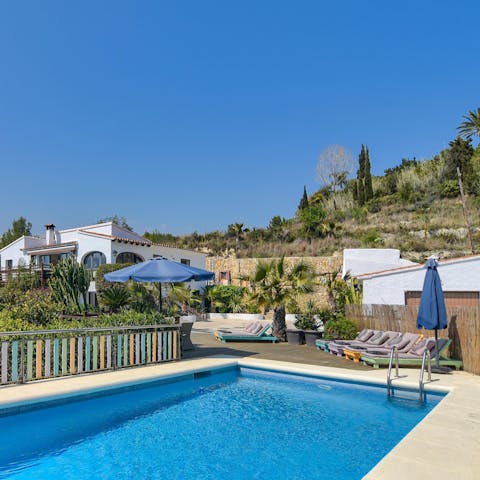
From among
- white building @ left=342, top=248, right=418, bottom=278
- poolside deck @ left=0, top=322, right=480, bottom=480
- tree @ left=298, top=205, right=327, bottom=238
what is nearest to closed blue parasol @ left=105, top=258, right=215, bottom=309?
poolside deck @ left=0, top=322, right=480, bottom=480

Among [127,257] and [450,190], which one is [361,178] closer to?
[450,190]

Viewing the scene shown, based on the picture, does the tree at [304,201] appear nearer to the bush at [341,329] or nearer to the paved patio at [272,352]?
the paved patio at [272,352]

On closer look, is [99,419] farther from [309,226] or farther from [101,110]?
[309,226]

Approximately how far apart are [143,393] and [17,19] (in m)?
12.7

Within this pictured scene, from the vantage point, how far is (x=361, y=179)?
51.3 meters

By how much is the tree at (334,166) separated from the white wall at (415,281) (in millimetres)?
39844

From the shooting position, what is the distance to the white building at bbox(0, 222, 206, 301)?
1118 inches

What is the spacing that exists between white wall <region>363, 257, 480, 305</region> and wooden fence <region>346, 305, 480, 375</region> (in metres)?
4.06

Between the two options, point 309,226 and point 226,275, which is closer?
point 226,275

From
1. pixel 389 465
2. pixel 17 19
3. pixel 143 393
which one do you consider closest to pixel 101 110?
pixel 17 19

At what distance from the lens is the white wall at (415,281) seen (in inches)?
603

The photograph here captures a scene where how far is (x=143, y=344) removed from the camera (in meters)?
10.2

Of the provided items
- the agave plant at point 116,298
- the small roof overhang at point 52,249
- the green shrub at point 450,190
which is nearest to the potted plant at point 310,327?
the agave plant at point 116,298

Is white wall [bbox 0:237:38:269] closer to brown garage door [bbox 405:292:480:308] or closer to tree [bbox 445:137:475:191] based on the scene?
brown garage door [bbox 405:292:480:308]
